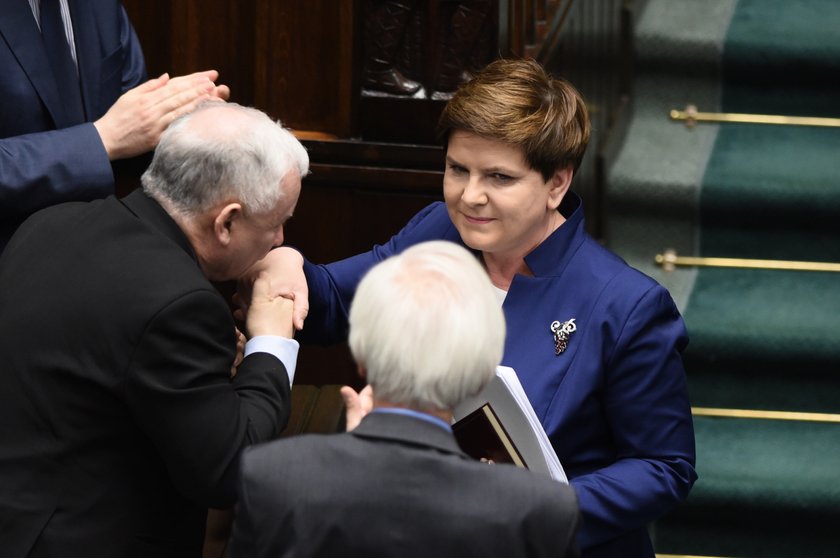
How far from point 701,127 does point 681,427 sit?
2348 millimetres

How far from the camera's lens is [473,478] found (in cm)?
163

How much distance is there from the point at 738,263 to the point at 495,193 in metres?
1.99

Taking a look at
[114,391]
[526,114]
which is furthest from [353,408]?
[526,114]

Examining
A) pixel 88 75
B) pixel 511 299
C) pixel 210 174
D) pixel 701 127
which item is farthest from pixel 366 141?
pixel 701 127

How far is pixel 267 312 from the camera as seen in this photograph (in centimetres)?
227

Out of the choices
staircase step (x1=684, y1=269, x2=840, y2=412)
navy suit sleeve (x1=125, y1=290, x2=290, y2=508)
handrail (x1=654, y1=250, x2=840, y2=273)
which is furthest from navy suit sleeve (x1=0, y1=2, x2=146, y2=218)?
handrail (x1=654, y1=250, x2=840, y2=273)

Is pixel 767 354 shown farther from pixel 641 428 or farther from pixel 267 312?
pixel 267 312

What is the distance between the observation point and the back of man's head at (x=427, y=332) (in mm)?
1632

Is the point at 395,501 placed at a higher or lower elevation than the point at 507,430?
higher

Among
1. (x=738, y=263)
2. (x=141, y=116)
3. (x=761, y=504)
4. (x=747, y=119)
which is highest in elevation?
(x=141, y=116)

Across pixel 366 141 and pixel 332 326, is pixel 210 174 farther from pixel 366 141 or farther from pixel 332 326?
pixel 366 141

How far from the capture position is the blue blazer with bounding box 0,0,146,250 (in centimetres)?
252

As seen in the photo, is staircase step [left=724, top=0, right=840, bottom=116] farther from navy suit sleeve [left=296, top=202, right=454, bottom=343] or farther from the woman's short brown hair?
the woman's short brown hair

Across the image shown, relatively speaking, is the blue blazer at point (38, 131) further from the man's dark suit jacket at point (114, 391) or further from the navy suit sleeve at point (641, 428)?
the navy suit sleeve at point (641, 428)
